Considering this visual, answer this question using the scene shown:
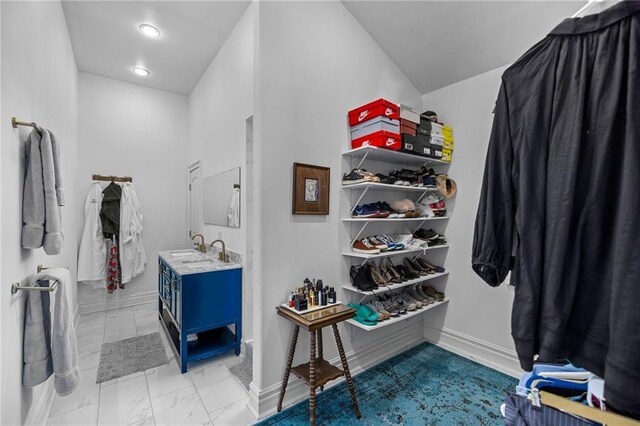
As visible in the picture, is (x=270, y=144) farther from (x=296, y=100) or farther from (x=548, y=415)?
(x=548, y=415)

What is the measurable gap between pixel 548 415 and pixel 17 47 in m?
2.72


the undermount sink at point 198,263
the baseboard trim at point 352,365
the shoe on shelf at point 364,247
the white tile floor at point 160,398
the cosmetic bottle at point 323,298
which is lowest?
the white tile floor at point 160,398

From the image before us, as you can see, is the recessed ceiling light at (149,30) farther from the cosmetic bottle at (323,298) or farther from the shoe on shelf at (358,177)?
the cosmetic bottle at (323,298)

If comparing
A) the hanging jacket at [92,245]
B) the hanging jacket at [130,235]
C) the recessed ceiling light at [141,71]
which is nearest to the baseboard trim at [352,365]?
the hanging jacket at [130,235]

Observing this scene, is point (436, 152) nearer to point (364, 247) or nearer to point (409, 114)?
point (409, 114)

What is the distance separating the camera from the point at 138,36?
3.01 metres

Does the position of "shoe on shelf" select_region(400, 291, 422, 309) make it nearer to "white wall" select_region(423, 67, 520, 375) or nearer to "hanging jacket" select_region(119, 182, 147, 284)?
"white wall" select_region(423, 67, 520, 375)

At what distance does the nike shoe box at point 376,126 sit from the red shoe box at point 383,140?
0.03m

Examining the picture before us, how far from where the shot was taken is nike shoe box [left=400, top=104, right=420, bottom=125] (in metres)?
2.32

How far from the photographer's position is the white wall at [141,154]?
3.75m

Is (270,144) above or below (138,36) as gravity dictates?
below

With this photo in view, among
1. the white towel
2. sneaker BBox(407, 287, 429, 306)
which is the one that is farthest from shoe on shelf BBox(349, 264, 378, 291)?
the white towel

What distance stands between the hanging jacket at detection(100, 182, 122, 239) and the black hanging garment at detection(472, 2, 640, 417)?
14.9ft

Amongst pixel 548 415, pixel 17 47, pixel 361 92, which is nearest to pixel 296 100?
pixel 361 92
